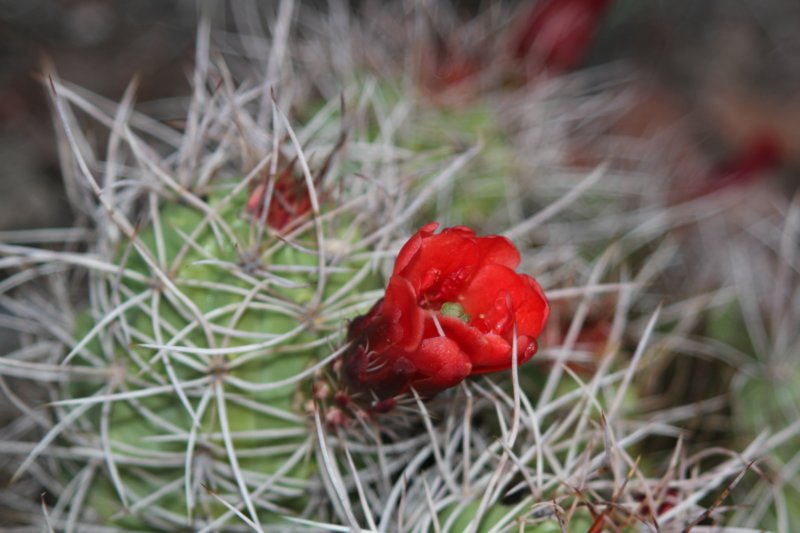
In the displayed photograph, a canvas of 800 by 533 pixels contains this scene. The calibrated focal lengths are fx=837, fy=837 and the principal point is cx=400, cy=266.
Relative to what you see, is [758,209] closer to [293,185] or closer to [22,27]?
[293,185]

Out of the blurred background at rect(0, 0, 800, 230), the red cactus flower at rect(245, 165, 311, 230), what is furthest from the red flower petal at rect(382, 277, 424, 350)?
the blurred background at rect(0, 0, 800, 230)

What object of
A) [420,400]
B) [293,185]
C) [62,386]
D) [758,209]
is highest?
[293,185]

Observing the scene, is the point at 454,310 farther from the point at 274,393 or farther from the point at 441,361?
the point at 274,393

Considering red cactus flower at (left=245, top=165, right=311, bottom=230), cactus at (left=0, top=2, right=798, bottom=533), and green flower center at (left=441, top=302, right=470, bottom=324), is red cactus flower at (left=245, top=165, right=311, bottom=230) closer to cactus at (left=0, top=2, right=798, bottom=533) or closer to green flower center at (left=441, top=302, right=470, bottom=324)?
cactus at (left=0, top=2, right=798, bottom=533)

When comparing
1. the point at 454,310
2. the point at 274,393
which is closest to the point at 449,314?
the point at 454,310

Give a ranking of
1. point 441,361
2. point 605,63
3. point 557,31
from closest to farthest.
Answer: point 441,361 < point 557,31 < point 605,63

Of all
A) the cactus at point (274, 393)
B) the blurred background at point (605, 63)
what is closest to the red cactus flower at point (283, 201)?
the cactus at point (274, 393)

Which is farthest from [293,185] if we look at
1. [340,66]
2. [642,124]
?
[642,124]
